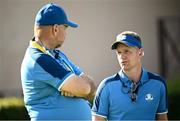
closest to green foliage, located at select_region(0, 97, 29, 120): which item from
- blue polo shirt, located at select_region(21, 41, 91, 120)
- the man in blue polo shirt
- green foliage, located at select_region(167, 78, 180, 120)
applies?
green foliage, located at select_region(167, 78, 180, 120)

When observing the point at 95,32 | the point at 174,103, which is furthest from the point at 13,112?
the point at 95,32

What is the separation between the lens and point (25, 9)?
15625mm

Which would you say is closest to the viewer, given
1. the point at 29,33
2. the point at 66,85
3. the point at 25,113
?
the point at 66,85

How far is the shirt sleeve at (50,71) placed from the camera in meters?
5.82

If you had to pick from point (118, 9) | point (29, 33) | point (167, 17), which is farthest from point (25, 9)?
point (167, 17)

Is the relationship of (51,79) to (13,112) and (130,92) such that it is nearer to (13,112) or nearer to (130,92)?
(130,92)

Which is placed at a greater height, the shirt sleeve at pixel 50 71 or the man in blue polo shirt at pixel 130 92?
the shirt sleeve at pixel 50 71

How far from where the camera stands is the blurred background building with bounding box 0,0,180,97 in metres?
15.6

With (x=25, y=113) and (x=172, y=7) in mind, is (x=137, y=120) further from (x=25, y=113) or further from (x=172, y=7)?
(x=172, y=7)

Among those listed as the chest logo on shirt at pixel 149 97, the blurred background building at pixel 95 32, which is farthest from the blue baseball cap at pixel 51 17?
the blurred background building at pixel 95 32

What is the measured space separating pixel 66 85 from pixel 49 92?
0.21 m

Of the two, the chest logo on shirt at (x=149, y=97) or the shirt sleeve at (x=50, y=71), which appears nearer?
the shirt sleeve at (x=50, y=71)

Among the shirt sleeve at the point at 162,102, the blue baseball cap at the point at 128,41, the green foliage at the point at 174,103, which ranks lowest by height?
the green foliage at the point at 174,103

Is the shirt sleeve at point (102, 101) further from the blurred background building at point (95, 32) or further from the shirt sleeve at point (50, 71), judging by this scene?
the blurred background building at point (95, 32)
